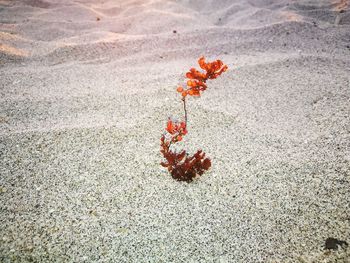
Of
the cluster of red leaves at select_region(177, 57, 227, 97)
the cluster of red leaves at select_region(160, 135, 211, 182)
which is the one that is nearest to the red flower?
the cluster of red leaves at select_region(177, 57, 227, 97)

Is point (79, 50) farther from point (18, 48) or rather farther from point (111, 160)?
point (111, 160)

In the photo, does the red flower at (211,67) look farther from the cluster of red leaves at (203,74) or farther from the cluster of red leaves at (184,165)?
the cluster of red leaves at (184,165)

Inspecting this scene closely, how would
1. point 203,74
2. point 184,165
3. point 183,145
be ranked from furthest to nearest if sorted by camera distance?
point 183,145
point 203,74
point 184,165

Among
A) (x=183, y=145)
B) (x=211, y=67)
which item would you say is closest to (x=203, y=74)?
(x=211, y=67)

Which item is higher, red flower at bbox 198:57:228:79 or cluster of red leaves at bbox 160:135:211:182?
red flower at bbox 198:57:228:79

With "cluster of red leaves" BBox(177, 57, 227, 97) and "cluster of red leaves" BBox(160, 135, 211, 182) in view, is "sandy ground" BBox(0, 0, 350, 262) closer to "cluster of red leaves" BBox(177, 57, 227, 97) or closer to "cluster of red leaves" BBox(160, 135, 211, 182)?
"cluster of red leaves" BBox(160, 135, 211, 182)

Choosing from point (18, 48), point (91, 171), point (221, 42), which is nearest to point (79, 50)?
A: point (18, 48)

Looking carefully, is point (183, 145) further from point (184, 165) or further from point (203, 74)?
point (203, 74)
